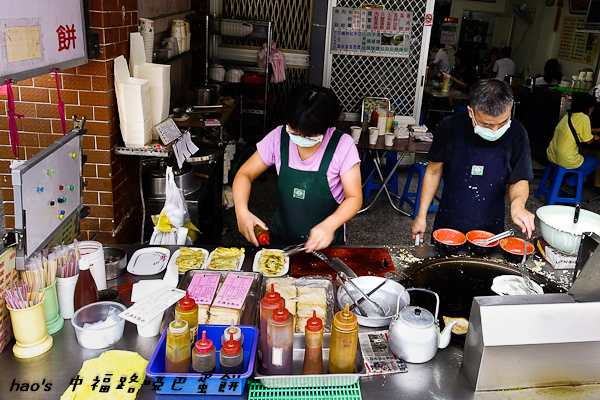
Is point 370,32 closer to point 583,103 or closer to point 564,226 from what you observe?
point 583,103

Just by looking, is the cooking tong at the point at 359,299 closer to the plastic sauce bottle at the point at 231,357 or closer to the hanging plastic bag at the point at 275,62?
the plastic sauce bottle at the point at 231,357

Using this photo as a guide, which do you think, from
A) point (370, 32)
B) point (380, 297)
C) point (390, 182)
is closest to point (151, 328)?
point (380, 297)

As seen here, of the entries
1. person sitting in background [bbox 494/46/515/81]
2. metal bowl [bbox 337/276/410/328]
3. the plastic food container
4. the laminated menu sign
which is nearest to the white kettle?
the laminated menu sign

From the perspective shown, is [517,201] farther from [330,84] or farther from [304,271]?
[330,84]

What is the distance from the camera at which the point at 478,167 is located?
298 cm

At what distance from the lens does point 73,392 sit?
1579 mm

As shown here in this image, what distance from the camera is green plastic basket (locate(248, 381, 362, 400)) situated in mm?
1619

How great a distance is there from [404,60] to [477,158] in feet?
14.8

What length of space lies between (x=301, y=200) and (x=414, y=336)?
4.22 feet

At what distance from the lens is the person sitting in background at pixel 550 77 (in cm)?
889

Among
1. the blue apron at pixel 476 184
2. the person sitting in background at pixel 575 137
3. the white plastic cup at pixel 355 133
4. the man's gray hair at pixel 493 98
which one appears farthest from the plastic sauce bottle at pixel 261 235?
the person sitting in background at pixel 575 137

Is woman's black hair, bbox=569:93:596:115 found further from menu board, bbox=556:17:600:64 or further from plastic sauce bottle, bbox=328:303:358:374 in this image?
plastic sauce bottle, bbox=328:303:358:374

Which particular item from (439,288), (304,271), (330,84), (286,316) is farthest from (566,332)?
(330,84)

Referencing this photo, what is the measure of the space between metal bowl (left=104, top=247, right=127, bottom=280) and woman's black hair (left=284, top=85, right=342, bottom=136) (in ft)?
3.49
